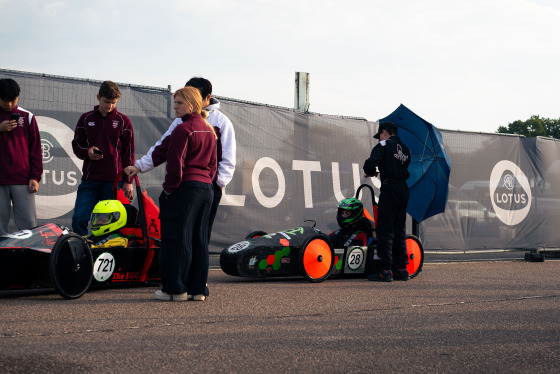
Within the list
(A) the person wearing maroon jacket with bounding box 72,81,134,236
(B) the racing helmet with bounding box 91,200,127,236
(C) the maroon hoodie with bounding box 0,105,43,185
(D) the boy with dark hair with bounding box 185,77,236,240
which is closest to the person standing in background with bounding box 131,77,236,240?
(D) the boy with dark hair with bounding box 185,77,236,240

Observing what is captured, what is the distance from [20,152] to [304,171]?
493 centimetres

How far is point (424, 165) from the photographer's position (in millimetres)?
8820

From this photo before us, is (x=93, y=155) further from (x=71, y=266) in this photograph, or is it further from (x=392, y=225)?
(x=392, y=225)

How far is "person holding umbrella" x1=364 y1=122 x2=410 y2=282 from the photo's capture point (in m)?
7.86

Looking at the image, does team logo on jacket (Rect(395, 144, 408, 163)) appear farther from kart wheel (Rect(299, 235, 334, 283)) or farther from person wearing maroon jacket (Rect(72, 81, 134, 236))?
person wearing maroon jacket (Rect(72, 81, 134, 236))

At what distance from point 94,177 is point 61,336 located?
115 inches

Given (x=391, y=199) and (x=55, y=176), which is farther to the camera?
(x=55, y=176)

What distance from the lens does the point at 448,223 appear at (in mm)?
11883

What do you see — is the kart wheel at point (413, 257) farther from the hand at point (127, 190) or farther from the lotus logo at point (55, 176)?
the lotus logo at point (55, 176)

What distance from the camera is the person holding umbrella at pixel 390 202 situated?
7.86 meters

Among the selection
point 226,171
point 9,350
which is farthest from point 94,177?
point 9,350

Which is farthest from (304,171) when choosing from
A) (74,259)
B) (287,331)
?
(287,331)

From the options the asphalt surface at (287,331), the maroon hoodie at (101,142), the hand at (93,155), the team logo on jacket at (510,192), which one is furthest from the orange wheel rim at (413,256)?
the team logo on jacket at (510,192)

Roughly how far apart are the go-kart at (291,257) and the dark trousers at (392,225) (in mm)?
335
